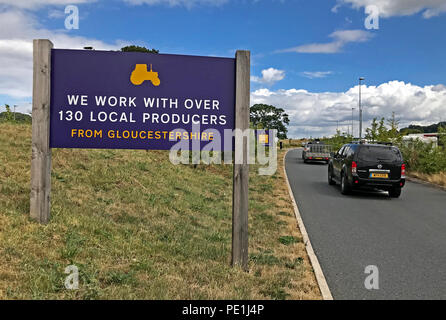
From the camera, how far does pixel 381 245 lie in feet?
23.6

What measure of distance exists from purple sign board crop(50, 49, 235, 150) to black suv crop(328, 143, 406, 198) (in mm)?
9368

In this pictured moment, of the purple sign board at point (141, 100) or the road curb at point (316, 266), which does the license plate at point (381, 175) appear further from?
the purple sign board at point (141, 100)

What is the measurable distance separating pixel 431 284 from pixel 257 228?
3616 mm

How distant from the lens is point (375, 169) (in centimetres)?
1363

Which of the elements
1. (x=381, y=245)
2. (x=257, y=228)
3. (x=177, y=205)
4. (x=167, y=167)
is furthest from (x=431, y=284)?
(x=167, y=167)

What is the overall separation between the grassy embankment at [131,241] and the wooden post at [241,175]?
28cm

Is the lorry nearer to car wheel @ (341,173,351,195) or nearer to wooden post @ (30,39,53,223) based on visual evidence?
car wheel @ (341,173,351,195)

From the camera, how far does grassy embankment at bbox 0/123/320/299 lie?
4375 mm

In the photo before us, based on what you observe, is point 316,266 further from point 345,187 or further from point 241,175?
point 345,187

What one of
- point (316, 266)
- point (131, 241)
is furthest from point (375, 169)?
point (131, 241)

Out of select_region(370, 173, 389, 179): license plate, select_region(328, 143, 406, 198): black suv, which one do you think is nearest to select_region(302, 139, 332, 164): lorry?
select_region(328, 143, 406, 198): black suv

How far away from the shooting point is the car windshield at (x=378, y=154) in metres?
13.8

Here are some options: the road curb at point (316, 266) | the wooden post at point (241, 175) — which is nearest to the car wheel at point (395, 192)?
the road curb at point (316, 266)

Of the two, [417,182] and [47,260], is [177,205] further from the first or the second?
[417,182]
